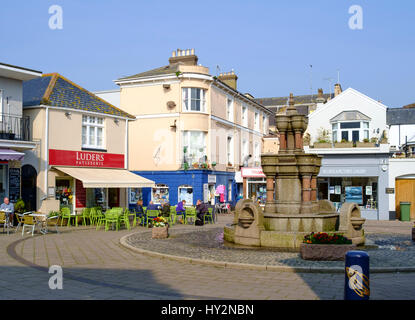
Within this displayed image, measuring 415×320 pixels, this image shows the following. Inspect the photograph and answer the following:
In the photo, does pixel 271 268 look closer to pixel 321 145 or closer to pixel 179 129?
pixel 321 145

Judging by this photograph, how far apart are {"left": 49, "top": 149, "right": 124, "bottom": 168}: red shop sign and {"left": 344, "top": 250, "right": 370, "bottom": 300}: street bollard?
1925 cm

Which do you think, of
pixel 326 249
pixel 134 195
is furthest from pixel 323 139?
pixel 326 249

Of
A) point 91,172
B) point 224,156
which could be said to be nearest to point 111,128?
point 91,172

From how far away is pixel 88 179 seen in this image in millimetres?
22094

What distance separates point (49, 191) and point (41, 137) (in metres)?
2.77

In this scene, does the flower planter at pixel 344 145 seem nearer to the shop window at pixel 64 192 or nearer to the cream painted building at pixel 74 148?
the cream painted building at pixel 74 148

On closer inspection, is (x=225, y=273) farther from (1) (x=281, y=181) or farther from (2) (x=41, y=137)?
(2) (x=41, y=137)

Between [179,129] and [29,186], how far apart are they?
1270 centimetres

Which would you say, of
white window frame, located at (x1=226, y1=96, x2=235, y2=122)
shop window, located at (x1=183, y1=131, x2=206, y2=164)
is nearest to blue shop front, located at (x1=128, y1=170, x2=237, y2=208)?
shop window, located at (x1=183, y1=131, x2=206, y2=164)

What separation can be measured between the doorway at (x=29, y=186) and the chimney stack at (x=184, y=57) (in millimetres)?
16706

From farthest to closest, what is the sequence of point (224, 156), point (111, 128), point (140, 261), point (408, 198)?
point (224, 156), point (408, 198), point (111, 128), point (140, 261)

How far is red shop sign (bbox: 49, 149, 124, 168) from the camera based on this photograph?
2322 cm

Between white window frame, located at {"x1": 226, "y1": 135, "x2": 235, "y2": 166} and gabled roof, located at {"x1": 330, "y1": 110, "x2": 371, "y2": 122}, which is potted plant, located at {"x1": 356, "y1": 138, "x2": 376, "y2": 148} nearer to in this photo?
gabled roof, located at {"x1": 330, "y1": 110, "x2": 371, "y2": 122}
